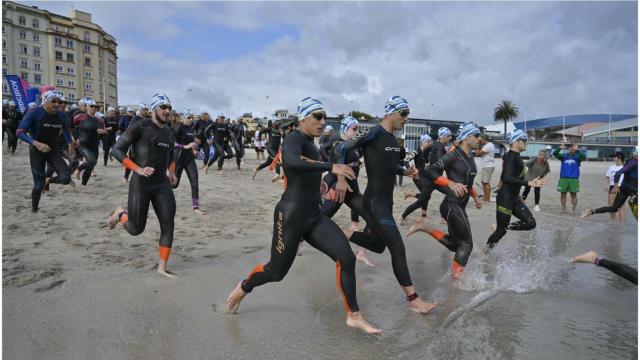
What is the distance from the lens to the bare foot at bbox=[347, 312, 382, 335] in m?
→ 3.50

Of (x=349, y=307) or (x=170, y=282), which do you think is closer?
(x=349, y=307)

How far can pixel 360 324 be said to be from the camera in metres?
3.54

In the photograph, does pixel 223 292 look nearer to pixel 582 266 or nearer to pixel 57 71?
pixel 582 266

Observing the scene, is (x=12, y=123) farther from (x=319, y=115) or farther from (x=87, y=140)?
(x=319, y=115)

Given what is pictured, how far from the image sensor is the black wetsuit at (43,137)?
6.96 meters

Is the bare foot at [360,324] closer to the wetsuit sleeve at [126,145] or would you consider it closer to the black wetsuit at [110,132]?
the wetsuit sleeve at [126,145]

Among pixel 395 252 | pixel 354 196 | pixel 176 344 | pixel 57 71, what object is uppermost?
pixel 57 71

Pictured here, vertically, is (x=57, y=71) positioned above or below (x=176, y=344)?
above

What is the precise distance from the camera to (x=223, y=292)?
435 cm

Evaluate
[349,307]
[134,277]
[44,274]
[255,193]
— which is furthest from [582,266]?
[255,193]

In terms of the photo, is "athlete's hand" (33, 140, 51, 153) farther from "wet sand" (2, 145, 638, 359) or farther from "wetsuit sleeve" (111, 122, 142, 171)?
"wetsuit sleeve" (111, 122, 142, 171)

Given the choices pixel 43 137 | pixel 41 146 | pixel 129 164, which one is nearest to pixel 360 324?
pixel 129 164

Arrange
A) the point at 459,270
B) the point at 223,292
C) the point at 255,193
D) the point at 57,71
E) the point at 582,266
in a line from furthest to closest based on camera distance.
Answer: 1. the point at 57,71
2. the point at 255,193
3. the point at 582,266
4. the point at 459,270
5. the point at 223,292

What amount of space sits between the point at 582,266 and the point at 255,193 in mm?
7140
